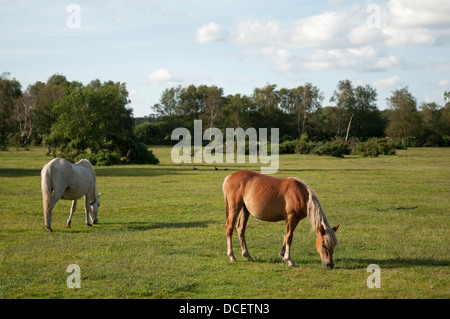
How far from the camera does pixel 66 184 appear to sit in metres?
11.1

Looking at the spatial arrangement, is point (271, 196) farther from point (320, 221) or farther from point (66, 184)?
point (66, 184)

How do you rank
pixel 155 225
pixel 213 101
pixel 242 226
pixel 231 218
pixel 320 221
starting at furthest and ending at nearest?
pixel 213 101 → pixel 155 225 → pixel 242 226 → pixel 231 218 → pixel 320 221

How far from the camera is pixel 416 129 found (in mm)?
69062

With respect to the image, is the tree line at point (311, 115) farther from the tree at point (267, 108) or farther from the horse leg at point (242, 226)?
the horse leg at point (242, 226)

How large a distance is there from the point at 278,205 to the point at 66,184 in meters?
5.85

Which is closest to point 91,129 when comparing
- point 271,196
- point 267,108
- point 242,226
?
point 242,226

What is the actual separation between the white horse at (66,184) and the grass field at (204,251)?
1.91 feet

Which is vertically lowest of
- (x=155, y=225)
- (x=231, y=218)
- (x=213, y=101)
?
(x=155, y=225)

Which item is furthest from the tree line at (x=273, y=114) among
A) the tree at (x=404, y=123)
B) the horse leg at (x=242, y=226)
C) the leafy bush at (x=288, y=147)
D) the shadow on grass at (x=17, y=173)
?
the horse leg at (x=242, y=226)

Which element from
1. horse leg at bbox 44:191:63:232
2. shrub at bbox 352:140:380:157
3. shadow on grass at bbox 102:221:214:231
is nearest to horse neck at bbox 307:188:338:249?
shadow on grass at bbox 102:221:214:231

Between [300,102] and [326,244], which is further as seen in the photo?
[300,102]

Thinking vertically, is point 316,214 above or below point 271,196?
below

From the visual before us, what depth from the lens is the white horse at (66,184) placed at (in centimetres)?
1070

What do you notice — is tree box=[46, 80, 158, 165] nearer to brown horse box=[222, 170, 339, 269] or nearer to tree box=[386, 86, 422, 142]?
brown horse box=[222, 170, 339, 269]
